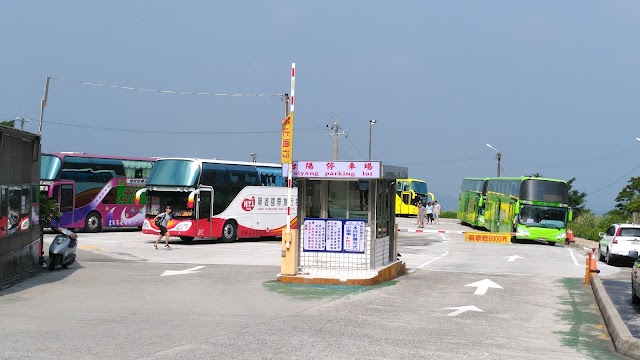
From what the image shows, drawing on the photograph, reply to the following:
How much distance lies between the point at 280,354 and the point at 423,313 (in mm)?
4914

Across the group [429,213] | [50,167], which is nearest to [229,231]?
[50,167]

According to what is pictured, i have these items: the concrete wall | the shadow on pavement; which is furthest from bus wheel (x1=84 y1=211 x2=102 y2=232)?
the shadow on pavement

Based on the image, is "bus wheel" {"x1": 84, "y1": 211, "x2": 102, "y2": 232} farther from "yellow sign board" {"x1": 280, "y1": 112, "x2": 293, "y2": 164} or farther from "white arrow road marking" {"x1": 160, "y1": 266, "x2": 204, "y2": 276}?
"yellow sign board" {"x1": 280, "y1": 112, "x2": 293, "y2": 164}

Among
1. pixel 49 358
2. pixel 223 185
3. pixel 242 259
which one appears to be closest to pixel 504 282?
pixel 242 259

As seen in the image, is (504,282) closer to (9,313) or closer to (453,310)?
(453,310)

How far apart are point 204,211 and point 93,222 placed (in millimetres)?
8105

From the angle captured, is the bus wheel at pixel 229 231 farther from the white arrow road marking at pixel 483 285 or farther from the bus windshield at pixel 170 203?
the white arrow road marking at pixel 483 285

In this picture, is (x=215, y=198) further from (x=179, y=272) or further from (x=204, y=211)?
(x=179, y=272)

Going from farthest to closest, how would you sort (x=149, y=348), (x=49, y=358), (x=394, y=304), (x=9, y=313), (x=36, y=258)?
(x=36, y=258), (x=394, y=304), (x=9, y=313), (x=149, y=348), (x=49, y=358)

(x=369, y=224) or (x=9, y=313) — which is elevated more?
(x=369, y=224)

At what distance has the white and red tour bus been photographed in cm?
3350

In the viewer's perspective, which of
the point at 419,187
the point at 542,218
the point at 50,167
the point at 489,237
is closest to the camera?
the point at 50,167

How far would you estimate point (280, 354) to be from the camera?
9.95 m

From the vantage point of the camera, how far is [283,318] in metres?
13.0
